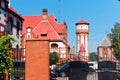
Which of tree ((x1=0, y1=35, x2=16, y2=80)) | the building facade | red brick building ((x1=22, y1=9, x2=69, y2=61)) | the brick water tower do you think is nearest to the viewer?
tree ((x1=0, y1=35, x2=16, y2=80))

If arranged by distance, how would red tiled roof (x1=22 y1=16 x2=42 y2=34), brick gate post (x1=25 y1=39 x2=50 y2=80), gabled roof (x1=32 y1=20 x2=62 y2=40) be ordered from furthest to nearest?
red tiled roof (x1=22 y1=16 x2=42 y2=34) < gabled roof (x1=32 y1=20 x2=62 y2=40) < brick gate post (x1=25 y1=39 x2=50 y2=80)

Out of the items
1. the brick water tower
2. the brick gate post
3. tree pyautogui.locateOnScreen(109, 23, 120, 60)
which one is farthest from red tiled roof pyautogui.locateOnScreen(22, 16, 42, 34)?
the brick gate post

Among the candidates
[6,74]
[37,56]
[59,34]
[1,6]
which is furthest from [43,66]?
[59,34]

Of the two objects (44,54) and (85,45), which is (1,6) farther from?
(85,45)

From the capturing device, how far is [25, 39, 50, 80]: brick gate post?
14680 mm

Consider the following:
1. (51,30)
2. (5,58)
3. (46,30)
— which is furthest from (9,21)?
(51,30)

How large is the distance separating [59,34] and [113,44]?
40.6 ft

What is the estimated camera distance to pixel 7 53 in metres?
13.6

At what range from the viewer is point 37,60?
578 inches

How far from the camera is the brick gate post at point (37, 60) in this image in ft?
48.2

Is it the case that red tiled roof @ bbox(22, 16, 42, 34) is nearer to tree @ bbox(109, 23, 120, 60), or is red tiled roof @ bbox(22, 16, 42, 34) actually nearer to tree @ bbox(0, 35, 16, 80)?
tree @ bbox(109, 23, 120, 60)

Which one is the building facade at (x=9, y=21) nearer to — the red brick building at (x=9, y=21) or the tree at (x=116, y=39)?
the red brick building at (x=9, y=21)

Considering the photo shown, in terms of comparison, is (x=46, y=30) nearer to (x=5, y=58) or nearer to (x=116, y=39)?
(x=116, y=39)

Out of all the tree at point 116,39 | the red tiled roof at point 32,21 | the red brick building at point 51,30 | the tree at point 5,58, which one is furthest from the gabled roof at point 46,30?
the tree at point 5,58
